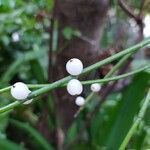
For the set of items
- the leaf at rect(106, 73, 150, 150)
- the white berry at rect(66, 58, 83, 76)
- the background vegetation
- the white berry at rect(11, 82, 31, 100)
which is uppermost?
the background vegetation

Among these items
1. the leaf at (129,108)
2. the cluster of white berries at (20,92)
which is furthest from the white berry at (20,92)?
the leaf at (129,108)

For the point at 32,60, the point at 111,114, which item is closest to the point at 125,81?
the point at 111,114

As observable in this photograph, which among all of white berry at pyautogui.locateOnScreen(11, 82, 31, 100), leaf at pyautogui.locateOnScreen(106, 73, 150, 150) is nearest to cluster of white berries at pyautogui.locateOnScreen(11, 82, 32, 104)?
white berry at pyautogui.locateOnScreen(11, 82, 31, 100)

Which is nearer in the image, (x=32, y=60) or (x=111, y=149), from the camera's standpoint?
(x=111, y=149)

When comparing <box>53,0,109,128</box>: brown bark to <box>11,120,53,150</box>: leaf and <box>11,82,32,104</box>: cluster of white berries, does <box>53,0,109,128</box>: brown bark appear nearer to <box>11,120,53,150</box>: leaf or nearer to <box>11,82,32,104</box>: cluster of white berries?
<box>11,120,53,150</box>: leaf

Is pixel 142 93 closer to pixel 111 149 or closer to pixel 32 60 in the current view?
pixel 111 149

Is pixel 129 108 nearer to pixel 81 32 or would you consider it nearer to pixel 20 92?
pixel 81 32

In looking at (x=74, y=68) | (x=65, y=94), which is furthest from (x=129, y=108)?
(x=74, y=68)

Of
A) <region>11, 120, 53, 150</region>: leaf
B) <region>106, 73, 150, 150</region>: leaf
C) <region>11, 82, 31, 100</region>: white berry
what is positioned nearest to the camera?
<region>11, 82, 31, 100</region>: white berry

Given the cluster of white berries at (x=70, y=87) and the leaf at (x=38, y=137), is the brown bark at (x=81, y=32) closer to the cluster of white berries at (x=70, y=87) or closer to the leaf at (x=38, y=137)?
the leaf at (x=38, y=137)

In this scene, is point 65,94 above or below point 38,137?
above

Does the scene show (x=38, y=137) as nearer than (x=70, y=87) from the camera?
No
